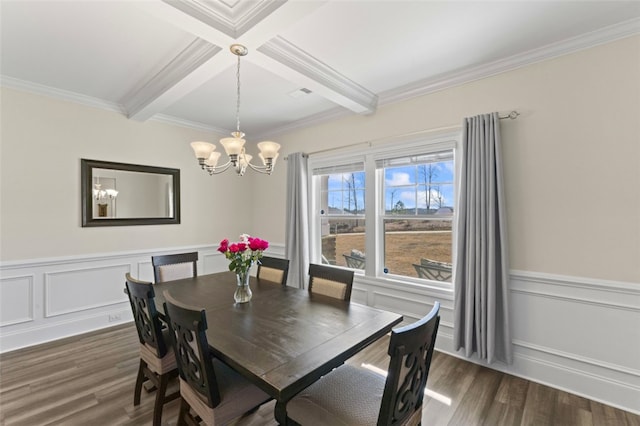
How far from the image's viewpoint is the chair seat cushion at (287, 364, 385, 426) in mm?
1354

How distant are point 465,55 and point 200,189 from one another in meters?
3.92

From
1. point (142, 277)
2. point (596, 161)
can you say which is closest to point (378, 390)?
point (596, 161)

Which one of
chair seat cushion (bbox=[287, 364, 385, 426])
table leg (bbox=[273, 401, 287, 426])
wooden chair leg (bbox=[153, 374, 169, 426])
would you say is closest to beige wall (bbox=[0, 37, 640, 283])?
chair seat cushion (bbox=[287, 364, 385, 426])

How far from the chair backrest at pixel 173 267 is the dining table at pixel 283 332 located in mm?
563

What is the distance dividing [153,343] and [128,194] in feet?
8.50

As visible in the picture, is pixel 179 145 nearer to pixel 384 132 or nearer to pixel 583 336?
pixel 384 132

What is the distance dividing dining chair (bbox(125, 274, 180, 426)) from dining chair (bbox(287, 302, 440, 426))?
3.24 feet

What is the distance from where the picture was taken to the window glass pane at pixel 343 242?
12.3 feet

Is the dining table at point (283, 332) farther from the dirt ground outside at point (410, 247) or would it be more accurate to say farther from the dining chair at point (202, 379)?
the dirt ground outside at point (410, 247)

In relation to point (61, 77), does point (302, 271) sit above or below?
below

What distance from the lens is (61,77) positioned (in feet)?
9.53

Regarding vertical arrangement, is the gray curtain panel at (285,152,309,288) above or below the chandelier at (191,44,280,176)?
below

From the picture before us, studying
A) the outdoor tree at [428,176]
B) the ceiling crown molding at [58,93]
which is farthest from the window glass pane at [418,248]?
the ceiling crown molding at [58,93]

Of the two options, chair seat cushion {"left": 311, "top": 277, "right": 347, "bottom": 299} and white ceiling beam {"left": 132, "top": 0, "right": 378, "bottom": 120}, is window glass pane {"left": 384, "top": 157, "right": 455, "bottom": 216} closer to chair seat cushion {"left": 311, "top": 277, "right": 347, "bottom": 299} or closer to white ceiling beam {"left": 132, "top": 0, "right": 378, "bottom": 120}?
white ceiling beam {"left": 132, "top": 0, "right": 378, "bottom": 120}
